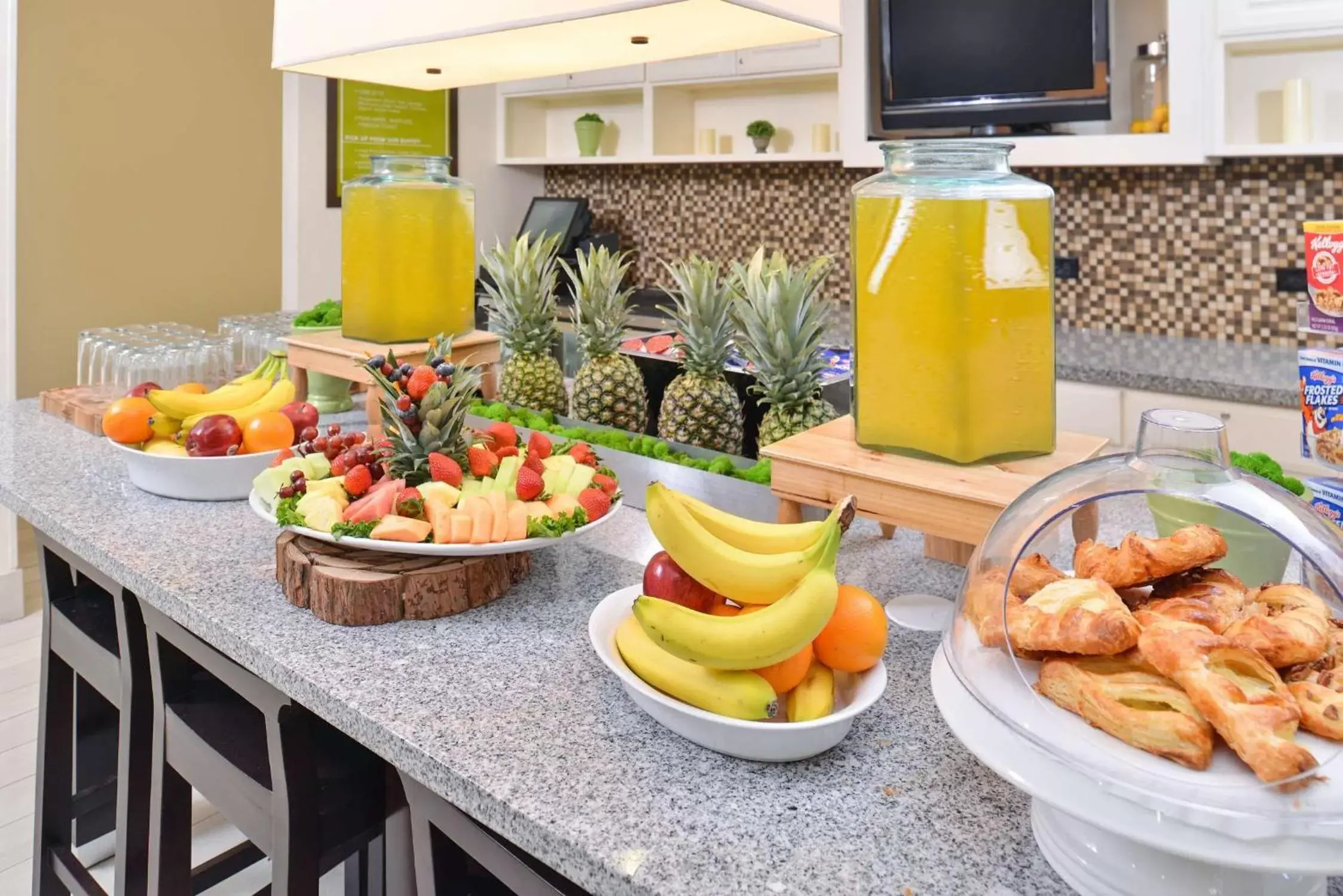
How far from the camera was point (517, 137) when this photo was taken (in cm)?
457

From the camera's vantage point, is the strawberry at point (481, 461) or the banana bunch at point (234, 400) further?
the banana bunch at point (234, 400)

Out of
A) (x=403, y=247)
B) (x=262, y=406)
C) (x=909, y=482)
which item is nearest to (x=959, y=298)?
(x=909, y=482)

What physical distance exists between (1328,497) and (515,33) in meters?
1.02

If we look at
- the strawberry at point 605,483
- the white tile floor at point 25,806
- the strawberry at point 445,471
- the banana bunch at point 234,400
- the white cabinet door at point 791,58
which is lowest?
the white tile floor at point 25,806

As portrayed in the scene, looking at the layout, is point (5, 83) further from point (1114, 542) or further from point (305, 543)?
point (1114, 542)

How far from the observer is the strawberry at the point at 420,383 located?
1196mm

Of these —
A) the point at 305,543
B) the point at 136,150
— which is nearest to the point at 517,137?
the point at 136,150

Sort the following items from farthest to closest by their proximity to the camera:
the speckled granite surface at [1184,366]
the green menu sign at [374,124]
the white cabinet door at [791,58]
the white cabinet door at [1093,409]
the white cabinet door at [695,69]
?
the green menu sign at [374,124], the white cabinet door at [695,69], the white cabinet door at [791,58], the white cabinet door at [1093,409], the speckled granite surface at [1184,366]

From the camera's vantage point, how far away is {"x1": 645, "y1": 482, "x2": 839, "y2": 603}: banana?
81 cm

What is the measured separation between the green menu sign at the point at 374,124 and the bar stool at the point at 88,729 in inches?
97.0

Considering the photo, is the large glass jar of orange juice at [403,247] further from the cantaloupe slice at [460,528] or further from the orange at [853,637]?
the orange at [853,637]

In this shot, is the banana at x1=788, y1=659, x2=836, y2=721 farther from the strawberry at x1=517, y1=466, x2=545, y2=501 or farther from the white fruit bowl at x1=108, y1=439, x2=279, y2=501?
the white fruit bowl at x1=108, y1=439, x2=279, y2=501

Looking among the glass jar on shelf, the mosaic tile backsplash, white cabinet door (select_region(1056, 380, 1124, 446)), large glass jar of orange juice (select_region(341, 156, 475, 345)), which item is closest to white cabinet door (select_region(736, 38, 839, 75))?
the mosaic tile backsplash

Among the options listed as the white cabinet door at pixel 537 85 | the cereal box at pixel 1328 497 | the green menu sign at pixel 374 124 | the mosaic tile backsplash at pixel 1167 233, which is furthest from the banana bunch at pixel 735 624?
the white cabinet door at pixel 537 85
